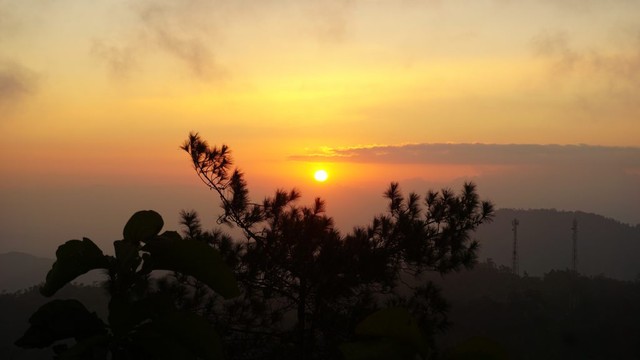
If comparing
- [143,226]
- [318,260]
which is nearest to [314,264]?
[318,260]

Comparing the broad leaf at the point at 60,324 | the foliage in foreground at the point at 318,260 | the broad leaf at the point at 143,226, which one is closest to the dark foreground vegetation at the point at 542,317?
the foliage in foreground at the point at 318,260

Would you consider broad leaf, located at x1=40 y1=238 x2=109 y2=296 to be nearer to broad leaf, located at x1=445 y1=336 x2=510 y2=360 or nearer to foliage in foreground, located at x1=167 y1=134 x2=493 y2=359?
broad leaf, located at x1=445 y1=336 x2=510 y2=360

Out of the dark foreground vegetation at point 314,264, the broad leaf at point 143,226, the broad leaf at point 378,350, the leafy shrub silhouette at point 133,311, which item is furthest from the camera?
the dark foreground vegetation at point 314,264

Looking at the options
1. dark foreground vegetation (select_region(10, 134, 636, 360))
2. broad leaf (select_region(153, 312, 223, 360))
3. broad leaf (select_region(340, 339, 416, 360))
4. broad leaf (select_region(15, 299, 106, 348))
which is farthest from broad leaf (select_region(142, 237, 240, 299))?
dark foreground vegetation (select_region(10, 134, 636, 360))

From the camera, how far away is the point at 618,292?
95.8 metres

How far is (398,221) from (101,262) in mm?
10794

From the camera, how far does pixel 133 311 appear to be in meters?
1.92

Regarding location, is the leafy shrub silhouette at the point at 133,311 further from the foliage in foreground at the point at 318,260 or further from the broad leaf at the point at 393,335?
the foliage in foreground at the point at 318,260

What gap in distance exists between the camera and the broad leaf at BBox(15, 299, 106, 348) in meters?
1.92

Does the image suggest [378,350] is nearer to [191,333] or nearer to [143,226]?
[191,333]

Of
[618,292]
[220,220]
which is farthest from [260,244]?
[618,292]

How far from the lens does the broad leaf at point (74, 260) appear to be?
1.94 metres

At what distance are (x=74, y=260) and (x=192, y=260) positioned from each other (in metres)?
0.37

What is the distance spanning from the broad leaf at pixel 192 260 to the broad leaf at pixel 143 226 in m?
0.10
